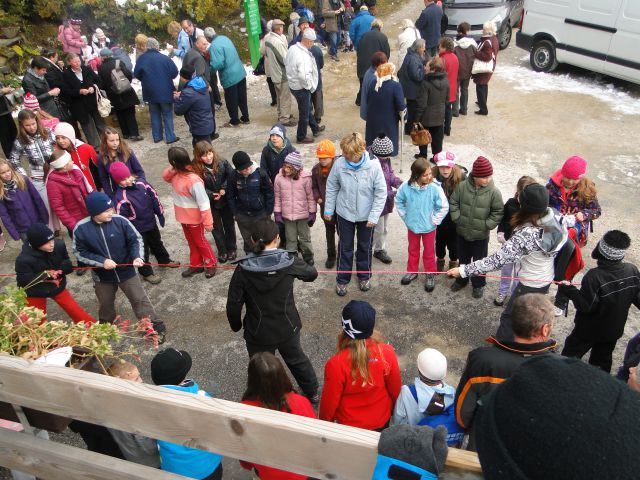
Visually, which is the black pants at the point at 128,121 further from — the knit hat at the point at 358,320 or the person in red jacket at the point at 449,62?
the knit hat at the point at 358,320

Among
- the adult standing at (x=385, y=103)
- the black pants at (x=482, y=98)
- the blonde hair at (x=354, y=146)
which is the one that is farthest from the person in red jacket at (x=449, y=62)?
the blonde hair at (x=354, y=146)

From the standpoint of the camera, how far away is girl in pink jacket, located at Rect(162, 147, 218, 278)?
5.93 m

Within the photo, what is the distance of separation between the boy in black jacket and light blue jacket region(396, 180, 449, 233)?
3.45 metres

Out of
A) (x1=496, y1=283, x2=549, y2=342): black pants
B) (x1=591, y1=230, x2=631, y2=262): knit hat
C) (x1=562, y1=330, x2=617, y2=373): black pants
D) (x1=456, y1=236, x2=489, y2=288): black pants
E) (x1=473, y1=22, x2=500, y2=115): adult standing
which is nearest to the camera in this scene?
(x1=591, y1=230, x2=631, y2=262): knit hat

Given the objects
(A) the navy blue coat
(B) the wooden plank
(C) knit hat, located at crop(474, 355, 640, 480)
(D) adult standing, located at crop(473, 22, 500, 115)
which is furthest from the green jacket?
(A) the navy blue coat

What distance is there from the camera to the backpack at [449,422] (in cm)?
310

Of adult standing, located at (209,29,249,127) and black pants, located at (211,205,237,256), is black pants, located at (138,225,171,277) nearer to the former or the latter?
black pants, located at (211,205,237,256)

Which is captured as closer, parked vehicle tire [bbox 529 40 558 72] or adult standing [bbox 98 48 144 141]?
adult standing [bbox 98 48 144 141]

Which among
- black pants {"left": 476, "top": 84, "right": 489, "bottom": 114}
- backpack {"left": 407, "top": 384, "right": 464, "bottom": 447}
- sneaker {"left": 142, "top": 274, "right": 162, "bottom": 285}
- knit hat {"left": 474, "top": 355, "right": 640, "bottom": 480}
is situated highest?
knit hat {"left": 474, "top": 355, "right": 640, "bottom": 480}

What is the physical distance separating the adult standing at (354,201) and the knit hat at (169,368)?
292 centimetres

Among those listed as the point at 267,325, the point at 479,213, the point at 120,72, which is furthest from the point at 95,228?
the point at 120,72

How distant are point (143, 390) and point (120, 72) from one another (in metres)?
9.12

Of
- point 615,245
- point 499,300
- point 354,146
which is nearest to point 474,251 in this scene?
point 499,300

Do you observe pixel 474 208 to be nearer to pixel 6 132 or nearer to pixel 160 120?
pixel 160 120
